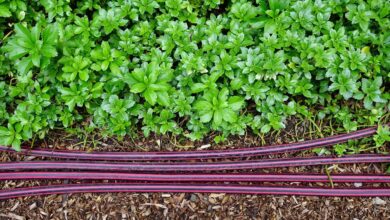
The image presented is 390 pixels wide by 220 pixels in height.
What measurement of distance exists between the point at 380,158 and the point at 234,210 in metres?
1.07

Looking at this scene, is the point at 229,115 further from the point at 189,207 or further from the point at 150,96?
the point at 189,207

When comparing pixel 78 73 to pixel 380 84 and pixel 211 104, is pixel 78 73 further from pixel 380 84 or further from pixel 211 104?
pixel 380 84

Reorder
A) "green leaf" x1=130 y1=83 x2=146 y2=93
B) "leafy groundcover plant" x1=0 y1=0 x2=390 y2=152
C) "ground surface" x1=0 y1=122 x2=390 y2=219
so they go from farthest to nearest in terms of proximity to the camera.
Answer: "ground surface" x1=0 y1=122 x2=390 y2=219, "leafy groundcover plant" x1=0 y1=0 x2=390 y2=152, "green leaf" x1=130 y1=83 x2=146 y2=93

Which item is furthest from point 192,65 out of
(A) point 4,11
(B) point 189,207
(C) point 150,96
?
(A) point 4,11

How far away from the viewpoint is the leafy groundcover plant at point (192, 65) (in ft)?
9.67

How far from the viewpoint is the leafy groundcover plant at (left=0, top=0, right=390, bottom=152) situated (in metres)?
2.95

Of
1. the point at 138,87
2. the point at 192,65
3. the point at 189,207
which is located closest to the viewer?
the point at 138,87

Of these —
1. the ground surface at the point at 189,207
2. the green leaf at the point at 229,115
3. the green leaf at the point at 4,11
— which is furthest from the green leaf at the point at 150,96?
the green leaf at the point at 4,11

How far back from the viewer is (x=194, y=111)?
3.07 m

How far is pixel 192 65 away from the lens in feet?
9.62

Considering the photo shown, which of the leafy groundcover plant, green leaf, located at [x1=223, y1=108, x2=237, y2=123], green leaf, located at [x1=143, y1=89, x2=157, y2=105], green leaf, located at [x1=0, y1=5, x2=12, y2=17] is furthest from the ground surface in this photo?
green leaf, located at [x1=0, y1=5, x2=12, y2=17]

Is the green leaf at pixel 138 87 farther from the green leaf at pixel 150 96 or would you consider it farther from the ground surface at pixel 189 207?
the ground surface at pixel 189 207

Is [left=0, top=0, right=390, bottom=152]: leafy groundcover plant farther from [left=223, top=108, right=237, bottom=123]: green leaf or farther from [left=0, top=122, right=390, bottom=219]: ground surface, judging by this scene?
[left=0, top=122, right=390, bottom=219]: ground surface

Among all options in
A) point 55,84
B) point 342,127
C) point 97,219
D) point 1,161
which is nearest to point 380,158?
point 342,127
